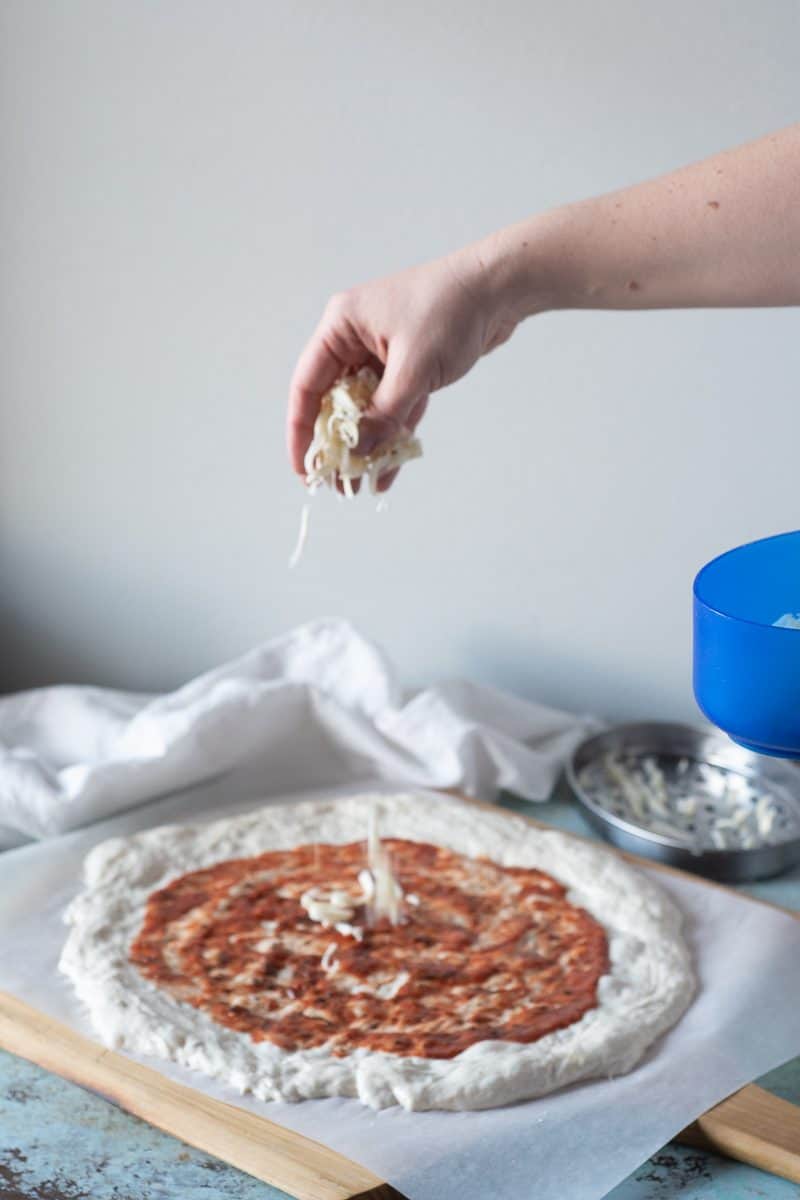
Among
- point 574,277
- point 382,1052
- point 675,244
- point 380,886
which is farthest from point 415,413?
point 382,1052

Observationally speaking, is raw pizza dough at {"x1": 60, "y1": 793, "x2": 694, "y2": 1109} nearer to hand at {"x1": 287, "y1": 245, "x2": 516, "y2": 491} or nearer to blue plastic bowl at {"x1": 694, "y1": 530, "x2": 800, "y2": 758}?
blue plastic bowl at {"x1": 694, "y1": 530, "x2": 800, "y2": 758}

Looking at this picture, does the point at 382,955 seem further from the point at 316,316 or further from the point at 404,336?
the point at 316,316

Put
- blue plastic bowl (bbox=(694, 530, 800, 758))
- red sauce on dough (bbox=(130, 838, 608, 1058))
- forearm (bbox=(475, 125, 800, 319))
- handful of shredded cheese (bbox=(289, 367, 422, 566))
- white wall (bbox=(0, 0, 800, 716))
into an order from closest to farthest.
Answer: blue plastic bowl (bbox=(694, 530, 800, 758)) → forearm (bbox=(475, 125, 800, 319)) → red sauce on dough (bbox=(130, 838, 608, 1058)) → handful of shredded cheese (bbox=(289, 367, 422, 566)) → white wall (bbox=(0, 0, 800, 716))

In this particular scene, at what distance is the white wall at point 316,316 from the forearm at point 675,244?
1.62 feet

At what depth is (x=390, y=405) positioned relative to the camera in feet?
4.74

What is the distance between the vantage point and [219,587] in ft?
7.54

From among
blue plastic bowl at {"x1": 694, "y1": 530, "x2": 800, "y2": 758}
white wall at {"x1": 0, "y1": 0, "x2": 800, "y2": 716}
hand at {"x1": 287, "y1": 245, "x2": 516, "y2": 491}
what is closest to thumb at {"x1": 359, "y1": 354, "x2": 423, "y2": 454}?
hand at {"x1": 287, "y1": 245, "x2": 516, "y2": 491}

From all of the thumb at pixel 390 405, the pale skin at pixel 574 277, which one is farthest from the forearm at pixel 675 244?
the thumb at pixel 390 405

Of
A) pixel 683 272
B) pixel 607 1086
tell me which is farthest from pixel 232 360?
pixel 607 1086

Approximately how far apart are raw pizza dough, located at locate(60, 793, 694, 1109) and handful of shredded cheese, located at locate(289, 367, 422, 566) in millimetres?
422

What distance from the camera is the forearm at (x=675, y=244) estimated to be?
118cm

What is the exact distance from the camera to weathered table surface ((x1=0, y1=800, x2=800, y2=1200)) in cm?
119

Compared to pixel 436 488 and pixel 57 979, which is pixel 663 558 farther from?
pixel 57 979

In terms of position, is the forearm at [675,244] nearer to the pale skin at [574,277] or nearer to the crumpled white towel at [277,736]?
the pale skin at [574,277]
